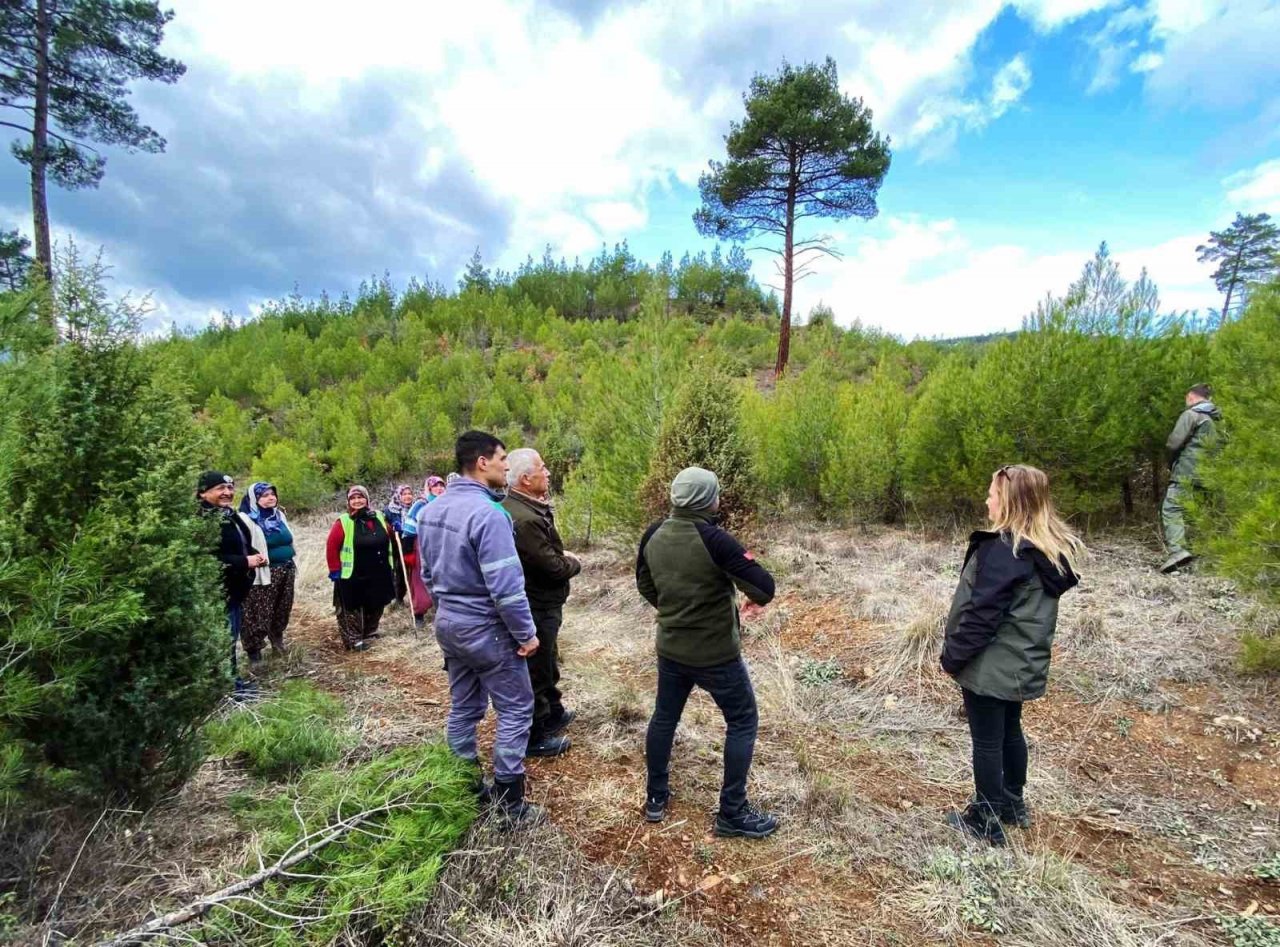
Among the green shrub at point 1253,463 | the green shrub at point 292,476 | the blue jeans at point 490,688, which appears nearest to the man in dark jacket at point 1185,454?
the green shrub at point 1253,463

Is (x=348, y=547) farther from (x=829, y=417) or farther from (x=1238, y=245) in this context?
(x=1238, y=245)

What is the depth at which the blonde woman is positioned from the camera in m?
2.56

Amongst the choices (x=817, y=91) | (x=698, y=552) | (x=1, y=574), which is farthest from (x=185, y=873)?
(x=817, y=91)

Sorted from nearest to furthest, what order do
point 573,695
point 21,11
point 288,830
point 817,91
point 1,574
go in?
point 1,574 < point 288,830 < point 573,695 < point 21,11 < point 817,91

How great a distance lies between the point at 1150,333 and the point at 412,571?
29.4 ft

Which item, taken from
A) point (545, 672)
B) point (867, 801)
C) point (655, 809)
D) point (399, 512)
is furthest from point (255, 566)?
point (867, 801)

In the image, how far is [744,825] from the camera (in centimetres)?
284

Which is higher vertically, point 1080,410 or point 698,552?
point 1080,410

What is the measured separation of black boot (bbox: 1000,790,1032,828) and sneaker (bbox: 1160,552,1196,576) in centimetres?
468

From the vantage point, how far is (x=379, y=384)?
18203mm

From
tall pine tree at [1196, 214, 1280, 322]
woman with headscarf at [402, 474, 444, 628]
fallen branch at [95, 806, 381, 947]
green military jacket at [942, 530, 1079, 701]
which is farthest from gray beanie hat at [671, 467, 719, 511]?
tall pine tree at [1196, 214, 1280, 322]

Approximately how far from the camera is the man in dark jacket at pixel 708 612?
2.63 meters

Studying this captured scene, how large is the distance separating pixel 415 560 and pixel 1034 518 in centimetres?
559

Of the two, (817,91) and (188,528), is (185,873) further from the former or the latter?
(817,91)
